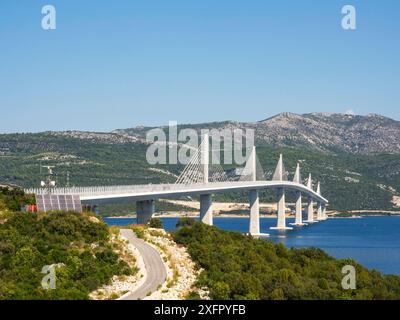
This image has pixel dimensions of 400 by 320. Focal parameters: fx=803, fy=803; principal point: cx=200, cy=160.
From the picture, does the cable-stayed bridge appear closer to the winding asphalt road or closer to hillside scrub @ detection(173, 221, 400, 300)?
the winding asphalt road

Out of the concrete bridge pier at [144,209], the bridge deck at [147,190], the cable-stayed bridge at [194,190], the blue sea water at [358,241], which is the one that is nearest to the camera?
the bridge deck at [147,190]

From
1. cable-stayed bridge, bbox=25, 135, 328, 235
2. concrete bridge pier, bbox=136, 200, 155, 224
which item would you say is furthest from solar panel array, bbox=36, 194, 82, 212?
concrete bridge pier, bbox=136, 200, 155, 224

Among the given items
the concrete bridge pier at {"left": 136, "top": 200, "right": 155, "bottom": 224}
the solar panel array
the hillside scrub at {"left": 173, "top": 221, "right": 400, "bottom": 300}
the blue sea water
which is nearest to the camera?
the hillside scrub at {"left": 173, "top": 221, "right": 400, "bottom": 300}

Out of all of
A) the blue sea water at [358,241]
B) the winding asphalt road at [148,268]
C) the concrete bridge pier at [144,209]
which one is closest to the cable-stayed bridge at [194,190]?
the concrete bridge pier at [144,209]

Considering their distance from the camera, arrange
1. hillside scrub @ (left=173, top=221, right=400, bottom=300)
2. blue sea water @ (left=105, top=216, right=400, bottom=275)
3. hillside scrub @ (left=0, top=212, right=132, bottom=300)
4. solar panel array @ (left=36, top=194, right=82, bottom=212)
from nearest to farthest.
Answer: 1. hillside scrub @ (left=0, top=212, right=132, bottom=300)
2. hillside scrub @ (left=173, top=221, right=400, bottom=300)
3. solar panel array @ (left=36, top=194, right=82, bottom=212)
4. blue sea water @ (left=105, top=216, right=400, bottom=275)

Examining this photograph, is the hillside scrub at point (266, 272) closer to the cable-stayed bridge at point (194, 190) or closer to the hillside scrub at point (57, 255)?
the hillside scrub at point (57, 255)

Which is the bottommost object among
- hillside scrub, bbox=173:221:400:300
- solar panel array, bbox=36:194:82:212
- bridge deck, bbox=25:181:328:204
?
hillside scrub, bbox=173:221:400:300

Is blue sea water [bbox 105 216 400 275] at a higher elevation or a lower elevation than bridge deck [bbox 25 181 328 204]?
lower

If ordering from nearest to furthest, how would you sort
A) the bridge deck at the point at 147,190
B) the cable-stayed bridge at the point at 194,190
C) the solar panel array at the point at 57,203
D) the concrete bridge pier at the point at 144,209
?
the solar panel array at the point at 57,203, the bridge deck at the point at 147,190, the cable-stayed bridge at the point at 194,190, the concrete bridge pier at the point at 144,209
